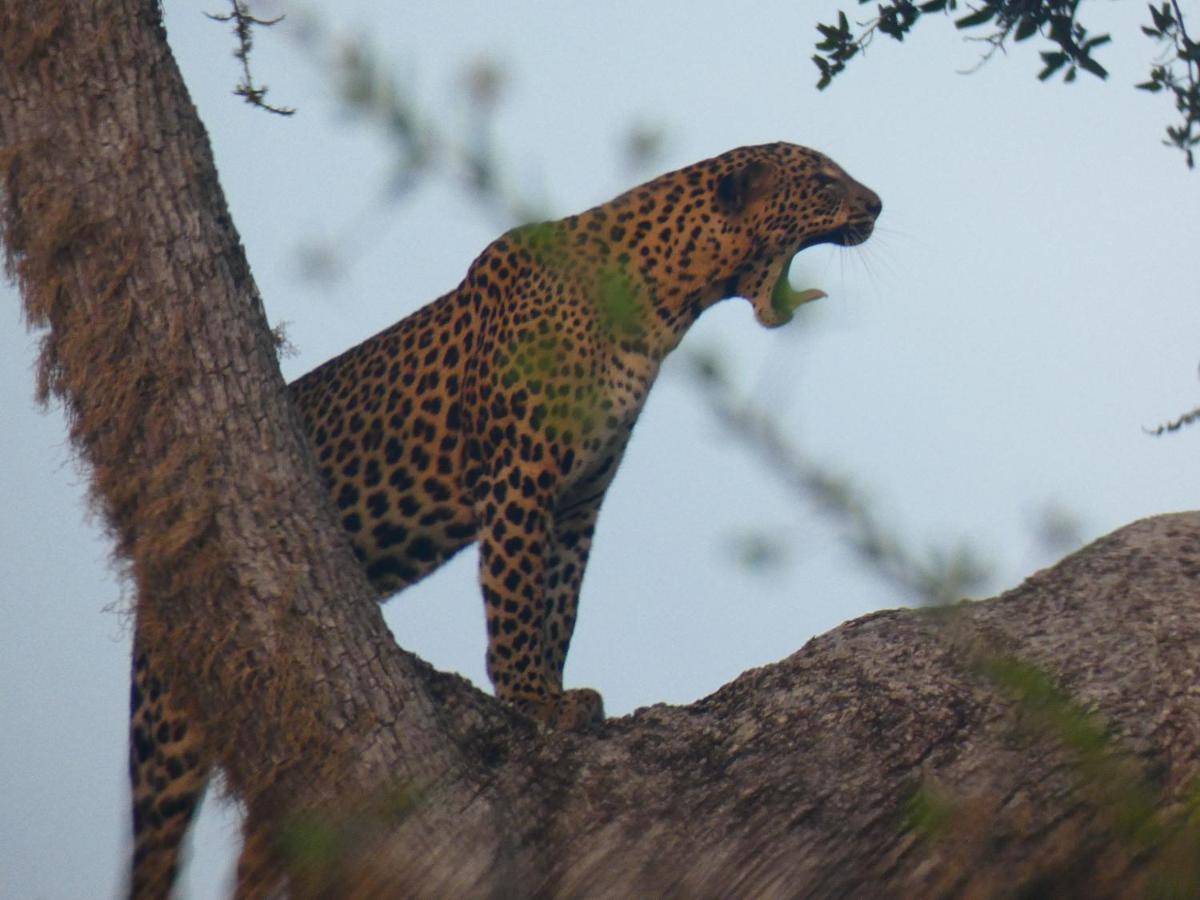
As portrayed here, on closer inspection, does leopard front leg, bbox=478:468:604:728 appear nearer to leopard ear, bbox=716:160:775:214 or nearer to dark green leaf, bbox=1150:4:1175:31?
leopard ear, bbox=716:160:775:214

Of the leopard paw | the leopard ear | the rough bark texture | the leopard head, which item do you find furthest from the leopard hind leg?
the leopard ear

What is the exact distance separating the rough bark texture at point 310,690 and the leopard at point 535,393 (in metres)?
1.16

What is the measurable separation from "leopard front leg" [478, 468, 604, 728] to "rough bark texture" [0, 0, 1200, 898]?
131 cm

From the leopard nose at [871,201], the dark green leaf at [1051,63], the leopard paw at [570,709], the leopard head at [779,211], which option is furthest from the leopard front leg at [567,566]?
the dark green leaf at [1051,63]

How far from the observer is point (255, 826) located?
4219 millimetres

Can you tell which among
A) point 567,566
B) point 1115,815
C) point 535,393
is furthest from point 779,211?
point 1115,815

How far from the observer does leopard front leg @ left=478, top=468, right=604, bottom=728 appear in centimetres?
590

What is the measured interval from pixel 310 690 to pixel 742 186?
3.43m

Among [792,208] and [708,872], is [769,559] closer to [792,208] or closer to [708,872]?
[708,872]

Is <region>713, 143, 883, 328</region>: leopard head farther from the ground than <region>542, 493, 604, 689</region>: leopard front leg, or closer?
farther from the ground

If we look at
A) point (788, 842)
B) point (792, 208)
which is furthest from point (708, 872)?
point (792, 208)

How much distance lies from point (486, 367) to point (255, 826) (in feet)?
8.18

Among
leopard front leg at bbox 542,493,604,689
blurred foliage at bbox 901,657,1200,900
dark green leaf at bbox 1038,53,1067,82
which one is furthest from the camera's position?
leopard front leg at bbox 542,493,604,689

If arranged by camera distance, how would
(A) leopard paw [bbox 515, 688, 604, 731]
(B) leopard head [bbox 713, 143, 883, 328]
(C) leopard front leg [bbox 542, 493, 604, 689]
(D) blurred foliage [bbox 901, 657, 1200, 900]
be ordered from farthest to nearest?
1. (B) leopard head [bbox 713, 143, 883, 328]
2. (C) leopard front leg [bbox 542, 493, 604, 689]
3. (A) leopard paw [bbox 515, 688, 604, 731]
4. (D) blurred foliage [bbox 901, 657, 1200, 900]
